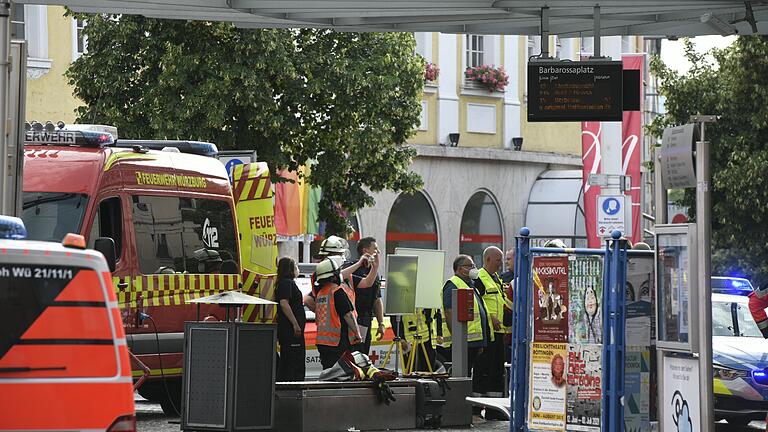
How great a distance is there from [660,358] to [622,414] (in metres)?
1.45

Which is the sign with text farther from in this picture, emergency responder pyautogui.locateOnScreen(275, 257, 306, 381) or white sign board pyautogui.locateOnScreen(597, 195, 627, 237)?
white sign board pyautogui.locateOnScreen(597, 195, 627, 237)

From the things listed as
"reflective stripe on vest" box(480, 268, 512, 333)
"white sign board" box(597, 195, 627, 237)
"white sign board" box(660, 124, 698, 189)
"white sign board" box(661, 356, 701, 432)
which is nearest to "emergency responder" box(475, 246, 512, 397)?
"reflective stripe on vest" box(480, 268, 512, 333)

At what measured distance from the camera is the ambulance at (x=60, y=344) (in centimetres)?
787

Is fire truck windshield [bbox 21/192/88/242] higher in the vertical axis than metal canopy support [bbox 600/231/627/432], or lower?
higher

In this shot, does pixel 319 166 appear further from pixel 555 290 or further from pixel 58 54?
pixel 555 290

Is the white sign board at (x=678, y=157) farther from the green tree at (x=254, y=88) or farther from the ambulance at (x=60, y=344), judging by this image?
the green tree at (x=254, y=88)

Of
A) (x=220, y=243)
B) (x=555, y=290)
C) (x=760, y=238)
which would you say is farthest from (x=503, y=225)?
(x=555, y=290)

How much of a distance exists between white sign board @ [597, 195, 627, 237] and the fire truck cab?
28.7 ft

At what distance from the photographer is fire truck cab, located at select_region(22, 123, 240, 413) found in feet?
54.3

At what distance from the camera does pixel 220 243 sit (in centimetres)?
1827

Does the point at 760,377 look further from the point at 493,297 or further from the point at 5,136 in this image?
the point at 5,136

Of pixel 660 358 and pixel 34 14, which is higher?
pixel 34 14

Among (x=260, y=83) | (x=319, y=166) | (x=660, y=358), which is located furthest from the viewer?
(x=319, y=166)

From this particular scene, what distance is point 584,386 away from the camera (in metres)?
14.6
